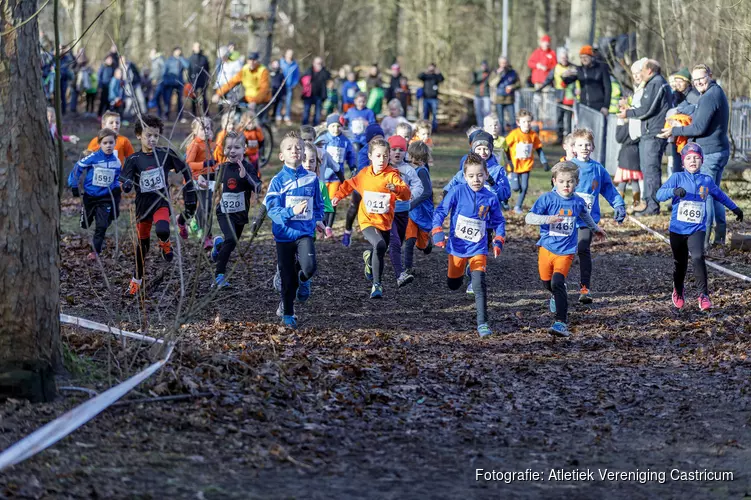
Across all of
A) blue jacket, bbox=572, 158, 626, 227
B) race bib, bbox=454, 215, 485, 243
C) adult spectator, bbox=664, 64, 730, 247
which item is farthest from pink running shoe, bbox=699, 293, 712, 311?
adult spectator, bbox=664, 64, 730, 247

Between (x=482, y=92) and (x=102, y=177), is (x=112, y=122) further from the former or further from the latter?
(x=482, y=92)

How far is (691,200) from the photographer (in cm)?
990

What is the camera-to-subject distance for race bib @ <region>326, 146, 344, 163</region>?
563 inches

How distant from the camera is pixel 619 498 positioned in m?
5.39

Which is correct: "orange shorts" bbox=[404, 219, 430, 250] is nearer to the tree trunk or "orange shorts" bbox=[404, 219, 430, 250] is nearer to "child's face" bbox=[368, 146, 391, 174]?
"child's face" bbox=[368, 146, 391, 174]

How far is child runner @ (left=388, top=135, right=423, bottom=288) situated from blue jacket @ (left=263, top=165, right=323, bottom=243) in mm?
2014

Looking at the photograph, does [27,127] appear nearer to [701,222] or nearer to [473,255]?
[473,255]

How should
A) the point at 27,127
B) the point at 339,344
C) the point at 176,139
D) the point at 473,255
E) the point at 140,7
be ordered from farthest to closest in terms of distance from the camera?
the point at 140,7, the point at 176,139, the point at 473,255, the point at 339,344, the point at 27,127

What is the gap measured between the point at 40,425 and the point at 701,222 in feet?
21.7

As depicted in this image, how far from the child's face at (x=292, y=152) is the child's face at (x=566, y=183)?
234 centimetres

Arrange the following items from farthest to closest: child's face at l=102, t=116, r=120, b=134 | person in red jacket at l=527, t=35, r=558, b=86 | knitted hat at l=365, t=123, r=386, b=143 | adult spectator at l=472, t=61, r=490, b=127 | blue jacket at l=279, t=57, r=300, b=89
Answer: adult spectator at l=472, t=61, r=490, b=127 < person in red jacket at l=527, t=35, r=558, b=86 < blue jacket at l=279, t=57, r=300, b=89 < knitted hat at l=365, t=123, r=386, b=143 < child's face at l=102, t=116, r=120, b=134

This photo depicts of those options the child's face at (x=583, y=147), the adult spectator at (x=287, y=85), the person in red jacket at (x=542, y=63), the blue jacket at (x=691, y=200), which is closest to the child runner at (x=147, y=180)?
the child's face at (x=583, y=147)

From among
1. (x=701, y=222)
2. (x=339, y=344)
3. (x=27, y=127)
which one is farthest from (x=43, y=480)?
(x=701, y=222)

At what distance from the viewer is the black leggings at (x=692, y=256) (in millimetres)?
9891
